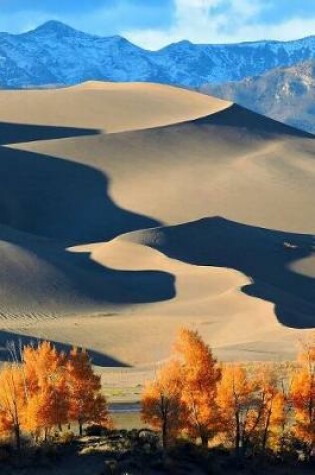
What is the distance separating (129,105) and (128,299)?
296 feet

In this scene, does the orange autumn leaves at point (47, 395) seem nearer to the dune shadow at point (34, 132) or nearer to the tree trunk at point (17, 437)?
the tree trunk at point (17, 437)

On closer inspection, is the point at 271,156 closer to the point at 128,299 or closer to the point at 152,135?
the point at 152,135

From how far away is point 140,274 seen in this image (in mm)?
74125

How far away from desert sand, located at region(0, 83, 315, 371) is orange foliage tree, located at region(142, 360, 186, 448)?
642 inches

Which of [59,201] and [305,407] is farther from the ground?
[305,407]

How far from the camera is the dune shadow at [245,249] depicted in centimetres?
7944

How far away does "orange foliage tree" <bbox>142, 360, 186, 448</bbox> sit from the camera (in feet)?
104

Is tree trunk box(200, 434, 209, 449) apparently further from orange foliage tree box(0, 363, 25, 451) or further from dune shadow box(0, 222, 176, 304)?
dune shadow box(0, 222, 176, 304)

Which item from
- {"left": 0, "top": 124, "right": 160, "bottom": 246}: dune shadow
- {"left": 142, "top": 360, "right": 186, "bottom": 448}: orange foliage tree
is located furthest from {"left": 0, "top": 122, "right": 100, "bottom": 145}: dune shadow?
{"left": 142, "top": 360, "right": 186, "bottom": 448}: orange foliage tree

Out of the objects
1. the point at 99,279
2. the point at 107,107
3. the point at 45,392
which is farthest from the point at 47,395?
the point at 107,107

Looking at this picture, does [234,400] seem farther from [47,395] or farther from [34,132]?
[34,132]

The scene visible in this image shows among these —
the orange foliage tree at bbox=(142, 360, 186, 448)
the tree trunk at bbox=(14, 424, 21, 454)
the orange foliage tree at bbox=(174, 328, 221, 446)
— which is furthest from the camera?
the orange foliage tree at bbox=(174, 328, 221, 446)

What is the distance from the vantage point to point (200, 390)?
105 ft

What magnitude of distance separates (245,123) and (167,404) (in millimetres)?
115337
